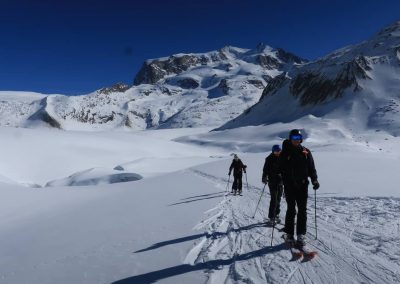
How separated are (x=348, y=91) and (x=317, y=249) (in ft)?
391

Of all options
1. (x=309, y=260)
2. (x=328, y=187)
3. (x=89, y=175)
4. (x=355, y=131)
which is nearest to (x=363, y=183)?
(x=328, y=187)

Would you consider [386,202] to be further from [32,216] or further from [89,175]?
[89,175]

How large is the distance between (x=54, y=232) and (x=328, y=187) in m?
11.8

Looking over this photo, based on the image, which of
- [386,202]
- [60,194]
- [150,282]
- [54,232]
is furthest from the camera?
[60,194]

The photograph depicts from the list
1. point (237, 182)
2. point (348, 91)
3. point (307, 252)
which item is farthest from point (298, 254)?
point (348, 91)

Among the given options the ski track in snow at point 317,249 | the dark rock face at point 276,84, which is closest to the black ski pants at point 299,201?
the ski track in snow at point 317,249

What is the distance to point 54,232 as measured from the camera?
37.2 ft

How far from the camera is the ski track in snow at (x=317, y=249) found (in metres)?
6.25

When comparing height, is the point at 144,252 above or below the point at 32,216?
above

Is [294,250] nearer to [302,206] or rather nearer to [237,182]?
[302,206]

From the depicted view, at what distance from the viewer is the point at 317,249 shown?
764 cm

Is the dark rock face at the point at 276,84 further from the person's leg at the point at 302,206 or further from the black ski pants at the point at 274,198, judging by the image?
the person's leg at the point at 302,206

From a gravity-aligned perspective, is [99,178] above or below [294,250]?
below

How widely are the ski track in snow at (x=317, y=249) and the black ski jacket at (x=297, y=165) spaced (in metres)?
1.29
